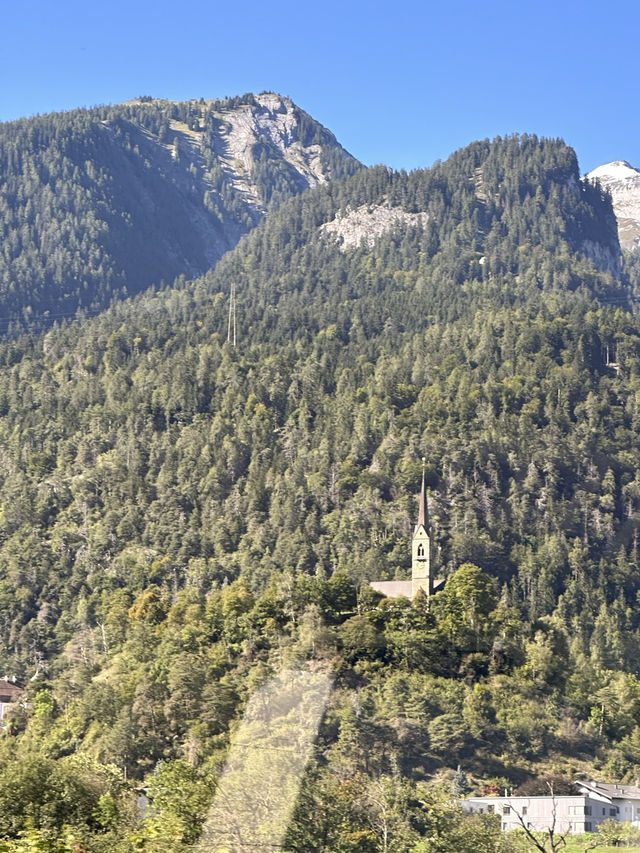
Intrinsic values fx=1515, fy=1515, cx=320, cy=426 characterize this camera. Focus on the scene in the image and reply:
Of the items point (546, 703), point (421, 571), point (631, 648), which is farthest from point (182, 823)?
point (631, 648)

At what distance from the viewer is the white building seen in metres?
90.9

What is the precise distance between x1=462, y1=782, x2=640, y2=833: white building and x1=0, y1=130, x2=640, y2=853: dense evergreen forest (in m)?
4.35

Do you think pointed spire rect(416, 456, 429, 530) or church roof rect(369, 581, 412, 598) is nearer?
church roof rect(369, 581, 412, 598)

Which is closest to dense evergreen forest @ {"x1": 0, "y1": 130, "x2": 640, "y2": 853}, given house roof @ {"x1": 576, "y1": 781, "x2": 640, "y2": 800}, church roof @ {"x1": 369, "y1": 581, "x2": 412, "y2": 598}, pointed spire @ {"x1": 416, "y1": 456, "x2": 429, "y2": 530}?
house roof @ {"x1": 576, "y1": 781, "x2": 640, "y2": 800}

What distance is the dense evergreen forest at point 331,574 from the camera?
86188 mm

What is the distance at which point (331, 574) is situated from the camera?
484 feet

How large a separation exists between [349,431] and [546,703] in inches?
2803

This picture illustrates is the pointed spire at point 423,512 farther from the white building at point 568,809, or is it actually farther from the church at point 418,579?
the white building at point 568,809

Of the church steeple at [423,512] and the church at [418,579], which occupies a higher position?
the church steeple at [423,512]

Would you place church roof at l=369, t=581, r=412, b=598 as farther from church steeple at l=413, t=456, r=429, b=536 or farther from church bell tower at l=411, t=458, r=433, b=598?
church steeple at l=413, t=456, r=429, b=536

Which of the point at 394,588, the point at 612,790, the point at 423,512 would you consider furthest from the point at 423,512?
the point at 612,790

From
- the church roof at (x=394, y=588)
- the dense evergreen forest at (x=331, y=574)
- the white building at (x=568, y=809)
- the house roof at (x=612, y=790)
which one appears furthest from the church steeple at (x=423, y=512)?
the white building at (x=568, y=809)

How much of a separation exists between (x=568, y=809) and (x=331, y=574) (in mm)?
57353

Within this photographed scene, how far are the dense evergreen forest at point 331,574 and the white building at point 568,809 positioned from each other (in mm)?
4350
